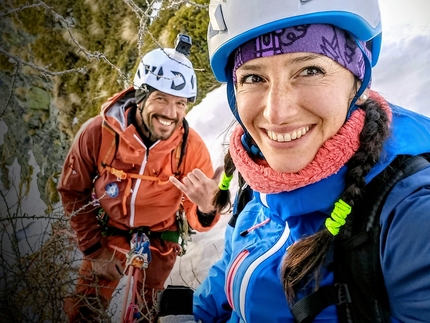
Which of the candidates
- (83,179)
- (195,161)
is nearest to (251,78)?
(195,161)

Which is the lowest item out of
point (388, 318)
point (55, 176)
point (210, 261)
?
point (388, 318)

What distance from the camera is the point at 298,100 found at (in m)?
1.20

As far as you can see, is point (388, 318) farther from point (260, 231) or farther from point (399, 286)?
point (260, 231)

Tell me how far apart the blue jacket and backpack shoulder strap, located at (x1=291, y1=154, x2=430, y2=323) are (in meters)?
0.03

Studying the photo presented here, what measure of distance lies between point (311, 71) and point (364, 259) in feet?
2.18

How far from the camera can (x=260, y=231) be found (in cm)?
151

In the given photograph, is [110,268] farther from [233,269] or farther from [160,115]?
[233,269]

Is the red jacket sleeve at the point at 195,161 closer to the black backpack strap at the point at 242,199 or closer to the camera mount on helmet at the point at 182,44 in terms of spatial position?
the camera mount on helmet at the point at 182,44

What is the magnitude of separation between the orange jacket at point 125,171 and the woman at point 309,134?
2.13m

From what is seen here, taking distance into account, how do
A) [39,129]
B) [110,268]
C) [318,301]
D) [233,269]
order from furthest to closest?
[39,129]
[110,268]
[233,269]
[318,301]

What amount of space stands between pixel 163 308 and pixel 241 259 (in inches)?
27.2

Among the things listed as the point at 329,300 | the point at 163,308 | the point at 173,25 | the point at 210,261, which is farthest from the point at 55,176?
the point at 329,300

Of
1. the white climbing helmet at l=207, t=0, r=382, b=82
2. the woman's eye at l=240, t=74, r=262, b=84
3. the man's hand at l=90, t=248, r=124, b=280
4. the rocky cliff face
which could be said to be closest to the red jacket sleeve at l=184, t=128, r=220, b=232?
the man's hand at l=90, t=248, r=124, b=280

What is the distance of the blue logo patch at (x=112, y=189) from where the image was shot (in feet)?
11.1
